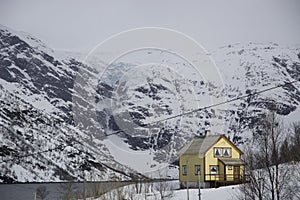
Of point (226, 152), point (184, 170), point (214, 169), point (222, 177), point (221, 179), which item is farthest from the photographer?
point (226, 152)

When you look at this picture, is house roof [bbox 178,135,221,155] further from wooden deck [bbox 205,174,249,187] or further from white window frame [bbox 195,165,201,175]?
wooden deck [bbox 205,174,249,187]

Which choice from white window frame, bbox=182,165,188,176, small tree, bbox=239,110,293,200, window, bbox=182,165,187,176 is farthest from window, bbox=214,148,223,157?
small tree, bbox=239,110,293,200

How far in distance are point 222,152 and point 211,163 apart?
100 inches

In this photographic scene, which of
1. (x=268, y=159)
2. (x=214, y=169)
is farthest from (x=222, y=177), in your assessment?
(x=268, y=159)

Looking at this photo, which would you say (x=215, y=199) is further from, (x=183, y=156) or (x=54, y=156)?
(x=54, y=156)

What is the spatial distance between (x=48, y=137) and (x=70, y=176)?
17.5 m

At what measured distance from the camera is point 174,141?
418 feet

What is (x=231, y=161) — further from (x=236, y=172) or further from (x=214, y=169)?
(x=214, y=169)

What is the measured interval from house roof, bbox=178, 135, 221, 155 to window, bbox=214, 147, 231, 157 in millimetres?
1093

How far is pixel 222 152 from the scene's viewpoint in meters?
59.6

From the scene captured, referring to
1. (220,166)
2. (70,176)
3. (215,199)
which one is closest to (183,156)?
(220,166)

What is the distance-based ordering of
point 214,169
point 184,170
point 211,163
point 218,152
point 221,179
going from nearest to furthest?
point 221,179
point 211,163
point 214,169
point 218,152
point 184,170

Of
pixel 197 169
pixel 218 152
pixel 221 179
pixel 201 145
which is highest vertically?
pixel 201 145

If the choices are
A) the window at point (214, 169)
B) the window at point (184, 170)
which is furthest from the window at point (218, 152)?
the window at point (184, 170)
